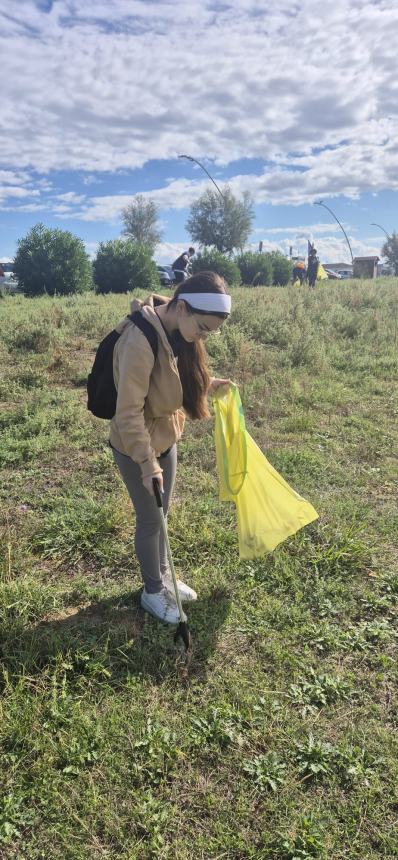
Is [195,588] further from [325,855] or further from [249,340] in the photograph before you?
[249,340]

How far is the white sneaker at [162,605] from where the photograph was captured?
111 inches

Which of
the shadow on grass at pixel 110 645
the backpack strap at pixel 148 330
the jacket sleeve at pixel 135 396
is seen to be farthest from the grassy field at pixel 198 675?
the backpack strap at pixel 148 330

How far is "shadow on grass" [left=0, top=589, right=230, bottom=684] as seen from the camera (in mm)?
2465

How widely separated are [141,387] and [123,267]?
15.2m

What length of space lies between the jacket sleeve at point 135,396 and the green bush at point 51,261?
1342 centimetres

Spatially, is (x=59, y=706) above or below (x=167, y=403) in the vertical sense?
below

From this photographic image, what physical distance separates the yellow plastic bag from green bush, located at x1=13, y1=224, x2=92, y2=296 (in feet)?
41.8

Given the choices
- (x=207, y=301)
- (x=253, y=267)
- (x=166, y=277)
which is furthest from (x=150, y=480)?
(x=166, y=277)

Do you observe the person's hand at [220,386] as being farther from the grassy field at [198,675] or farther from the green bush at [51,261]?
the green bush at [51,261]

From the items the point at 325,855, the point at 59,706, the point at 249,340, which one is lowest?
the point at 325,855

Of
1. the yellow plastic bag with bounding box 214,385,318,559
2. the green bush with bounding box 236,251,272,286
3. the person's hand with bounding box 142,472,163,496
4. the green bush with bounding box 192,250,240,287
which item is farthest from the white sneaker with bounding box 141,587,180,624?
the green bush with bounding box 236,251,272,286

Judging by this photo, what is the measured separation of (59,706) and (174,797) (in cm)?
59

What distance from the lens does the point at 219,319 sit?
7.76 ft

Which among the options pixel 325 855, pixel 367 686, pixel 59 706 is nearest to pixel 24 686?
pixel 59 706
